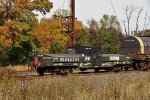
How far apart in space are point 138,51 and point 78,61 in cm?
1023

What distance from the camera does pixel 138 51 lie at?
37.6 metres

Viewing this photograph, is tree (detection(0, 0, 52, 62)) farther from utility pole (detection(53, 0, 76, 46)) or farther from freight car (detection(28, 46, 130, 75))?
freight car (detection(28, 46, 130, 75))

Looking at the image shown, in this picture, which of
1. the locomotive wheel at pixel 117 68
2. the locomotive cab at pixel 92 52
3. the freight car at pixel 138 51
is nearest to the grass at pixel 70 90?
the locomotive cab at pixel 92 52

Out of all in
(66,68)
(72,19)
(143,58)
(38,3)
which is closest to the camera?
(66,68)

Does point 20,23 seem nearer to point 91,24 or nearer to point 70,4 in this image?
point 70,4

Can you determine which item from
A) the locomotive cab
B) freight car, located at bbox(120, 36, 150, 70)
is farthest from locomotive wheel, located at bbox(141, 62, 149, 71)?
the locomotive cab

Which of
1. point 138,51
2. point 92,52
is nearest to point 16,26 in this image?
point 138,51

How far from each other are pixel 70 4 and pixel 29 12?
5.50 m

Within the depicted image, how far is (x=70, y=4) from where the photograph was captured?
49719 mm

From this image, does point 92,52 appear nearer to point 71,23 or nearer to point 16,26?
point 16,26

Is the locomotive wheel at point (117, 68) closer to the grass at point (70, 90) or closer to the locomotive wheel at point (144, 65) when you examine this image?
the locomotive wheel at point (144, 65)

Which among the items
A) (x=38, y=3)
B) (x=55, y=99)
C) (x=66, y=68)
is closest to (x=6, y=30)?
(x=38, y=3)

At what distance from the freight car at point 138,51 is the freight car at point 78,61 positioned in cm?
181

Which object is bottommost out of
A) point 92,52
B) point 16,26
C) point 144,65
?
point 144,65
